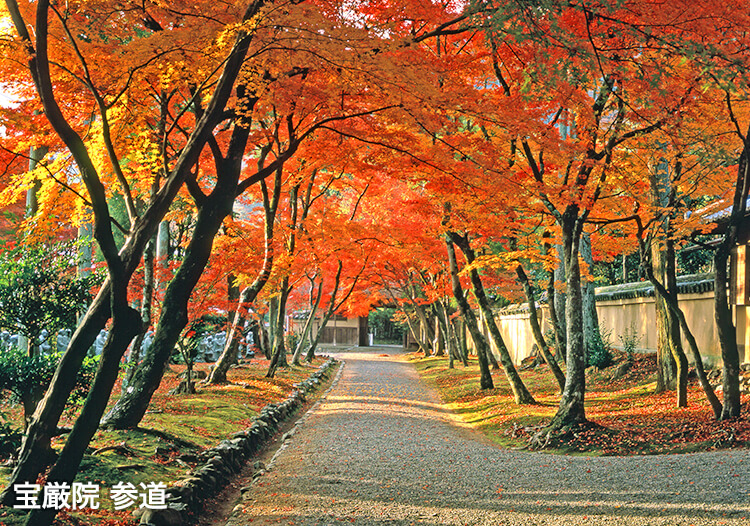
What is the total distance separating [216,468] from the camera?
660 centimetres

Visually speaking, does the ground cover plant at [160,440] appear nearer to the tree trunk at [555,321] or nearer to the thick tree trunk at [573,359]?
the thick tree trunk at [573,359]

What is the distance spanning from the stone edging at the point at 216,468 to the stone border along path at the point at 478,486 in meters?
0.44

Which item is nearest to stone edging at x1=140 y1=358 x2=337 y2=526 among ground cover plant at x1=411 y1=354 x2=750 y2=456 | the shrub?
the shrub

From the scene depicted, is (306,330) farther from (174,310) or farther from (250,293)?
(174,310)

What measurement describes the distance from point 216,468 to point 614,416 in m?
6.88

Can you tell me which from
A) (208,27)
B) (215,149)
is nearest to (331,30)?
(208,27)

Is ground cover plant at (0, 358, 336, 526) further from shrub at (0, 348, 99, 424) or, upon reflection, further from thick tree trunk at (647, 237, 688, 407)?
thick tree trunk at (647, 237, 688, 407)

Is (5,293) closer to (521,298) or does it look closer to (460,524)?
(460,524)

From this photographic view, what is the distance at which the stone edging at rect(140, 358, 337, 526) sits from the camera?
16.1ft

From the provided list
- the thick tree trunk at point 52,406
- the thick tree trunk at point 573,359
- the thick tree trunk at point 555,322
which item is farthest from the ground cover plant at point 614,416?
the thick tree trunk at point 52,406

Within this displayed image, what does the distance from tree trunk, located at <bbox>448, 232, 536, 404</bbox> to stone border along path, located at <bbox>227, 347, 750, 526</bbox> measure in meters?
2.95

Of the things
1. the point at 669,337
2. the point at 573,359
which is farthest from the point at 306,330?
the point at 573,359

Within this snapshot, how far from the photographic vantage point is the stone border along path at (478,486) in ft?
16.0

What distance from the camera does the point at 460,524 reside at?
4.80 m
